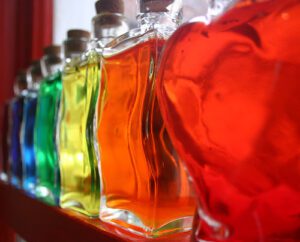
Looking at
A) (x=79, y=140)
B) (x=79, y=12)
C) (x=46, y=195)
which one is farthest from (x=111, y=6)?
(x=79, y=12)

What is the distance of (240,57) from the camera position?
0.22 m

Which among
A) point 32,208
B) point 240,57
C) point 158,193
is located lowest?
point 32,208

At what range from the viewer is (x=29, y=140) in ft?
2.14

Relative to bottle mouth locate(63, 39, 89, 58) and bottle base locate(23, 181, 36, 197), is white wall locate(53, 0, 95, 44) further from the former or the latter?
bottle base locate(23, 181, 36, 197)

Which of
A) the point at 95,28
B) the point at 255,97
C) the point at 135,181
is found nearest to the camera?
the point at 255,97

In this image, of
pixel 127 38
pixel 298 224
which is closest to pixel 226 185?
pixel 298 224

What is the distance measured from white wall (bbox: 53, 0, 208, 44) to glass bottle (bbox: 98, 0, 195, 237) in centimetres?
12

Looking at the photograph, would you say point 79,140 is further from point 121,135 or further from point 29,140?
point 29,140

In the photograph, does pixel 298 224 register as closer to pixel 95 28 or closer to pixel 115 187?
pixel 115 187

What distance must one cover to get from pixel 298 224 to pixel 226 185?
39mm

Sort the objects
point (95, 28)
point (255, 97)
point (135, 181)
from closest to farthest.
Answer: point (255, 97) → point (135, 181) → point (95, 28)

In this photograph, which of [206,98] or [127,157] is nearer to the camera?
[206,98]

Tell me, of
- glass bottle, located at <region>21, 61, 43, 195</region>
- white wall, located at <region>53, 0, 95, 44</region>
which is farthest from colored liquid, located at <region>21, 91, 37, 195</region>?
white wall, located at <region>53, 0, 95, 44</region>

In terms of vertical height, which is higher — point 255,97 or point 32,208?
point 255,97
